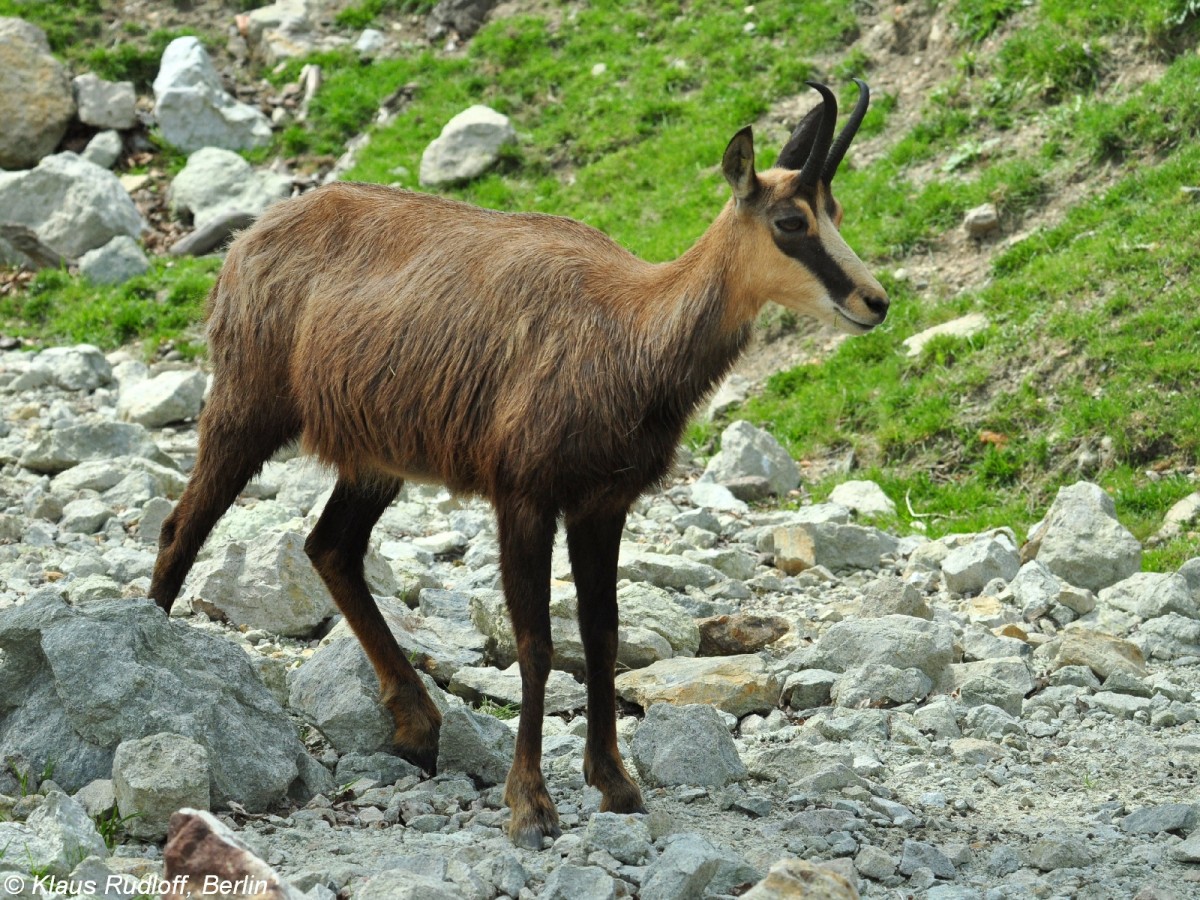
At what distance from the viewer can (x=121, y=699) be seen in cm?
592

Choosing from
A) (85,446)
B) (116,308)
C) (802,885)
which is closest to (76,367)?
(116,308)

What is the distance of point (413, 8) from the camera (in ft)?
75.6

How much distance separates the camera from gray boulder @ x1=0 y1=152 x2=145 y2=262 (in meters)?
19.0

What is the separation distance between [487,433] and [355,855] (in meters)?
1.88

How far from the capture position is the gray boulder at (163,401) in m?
14.1

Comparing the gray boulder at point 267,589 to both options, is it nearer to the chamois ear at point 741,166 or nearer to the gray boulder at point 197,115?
the chamois ear at point 741,166

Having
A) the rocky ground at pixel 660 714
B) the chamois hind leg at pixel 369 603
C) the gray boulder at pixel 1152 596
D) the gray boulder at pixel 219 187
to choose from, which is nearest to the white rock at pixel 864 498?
the rocky ground at pixel 660 714

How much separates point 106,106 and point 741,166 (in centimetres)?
1738

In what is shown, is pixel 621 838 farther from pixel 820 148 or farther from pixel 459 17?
pixel 459 17

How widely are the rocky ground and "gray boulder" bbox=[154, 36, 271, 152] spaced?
11.5 meters

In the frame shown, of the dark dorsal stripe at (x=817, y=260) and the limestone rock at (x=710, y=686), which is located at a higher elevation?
the dark dorsal stripe at (x=817, y=260)

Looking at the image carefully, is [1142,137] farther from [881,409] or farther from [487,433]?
[487,433]

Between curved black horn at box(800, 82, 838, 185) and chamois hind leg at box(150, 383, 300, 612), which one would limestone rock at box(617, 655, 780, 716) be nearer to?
chamois hind leg at box(150, 383, 300, 612)

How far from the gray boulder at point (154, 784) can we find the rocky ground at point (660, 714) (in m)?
0.01
